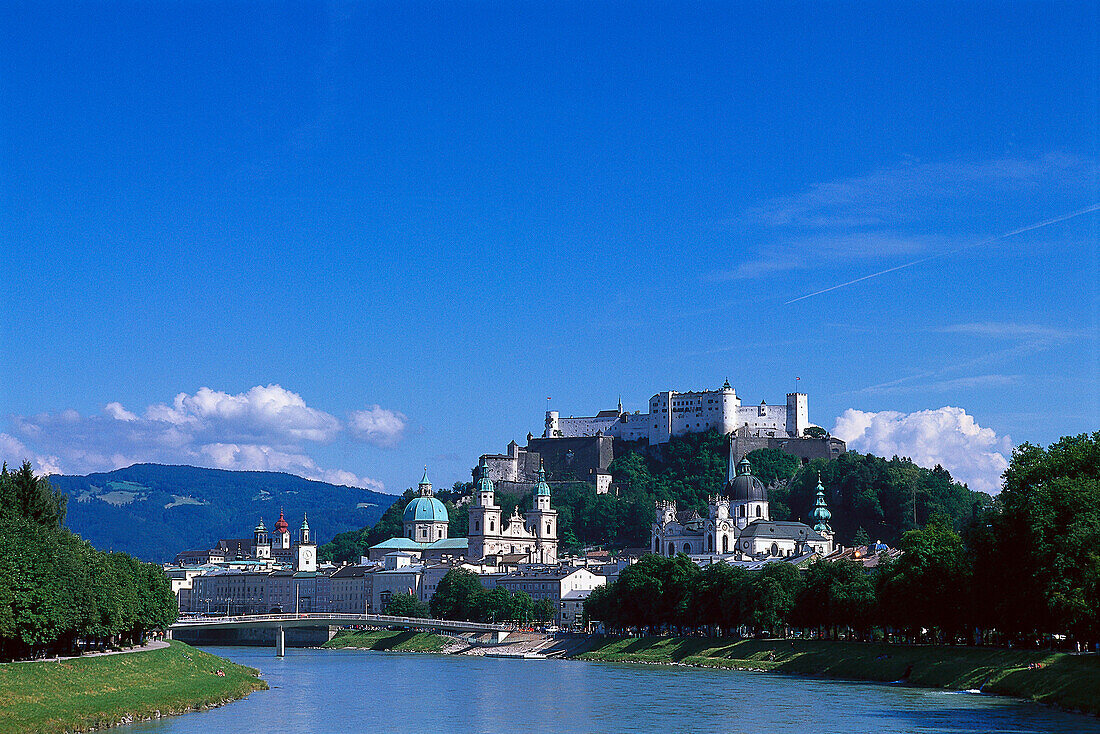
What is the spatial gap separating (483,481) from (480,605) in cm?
4250

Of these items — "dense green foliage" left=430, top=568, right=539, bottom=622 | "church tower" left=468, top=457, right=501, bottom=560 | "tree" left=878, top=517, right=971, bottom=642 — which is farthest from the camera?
"church tower" left=468, top=457, right=501, bottom=560

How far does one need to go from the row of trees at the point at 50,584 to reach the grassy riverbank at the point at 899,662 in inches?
1167

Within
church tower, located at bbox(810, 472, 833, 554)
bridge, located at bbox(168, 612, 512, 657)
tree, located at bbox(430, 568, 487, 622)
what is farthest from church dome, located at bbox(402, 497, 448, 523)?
bridge, located at bbox(168, 612, 512, 657)

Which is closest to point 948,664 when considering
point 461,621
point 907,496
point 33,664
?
point 33,664

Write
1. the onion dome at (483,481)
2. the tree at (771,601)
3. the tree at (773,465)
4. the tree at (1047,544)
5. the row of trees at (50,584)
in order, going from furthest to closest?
the onion dome at (483,481), the tree at (773,465), the tree at (771,601), the tree at (1047,544), the row of trees at (50,584)

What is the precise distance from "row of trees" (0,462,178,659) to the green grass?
4425 cm

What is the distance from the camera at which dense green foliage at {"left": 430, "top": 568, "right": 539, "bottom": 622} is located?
120m

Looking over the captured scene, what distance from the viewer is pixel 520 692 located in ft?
199

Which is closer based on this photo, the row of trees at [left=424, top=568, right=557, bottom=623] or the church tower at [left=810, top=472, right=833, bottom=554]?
the row of trees at [left=424, top=568, right=557, bottom=623]

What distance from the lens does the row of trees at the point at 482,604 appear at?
11950 cm

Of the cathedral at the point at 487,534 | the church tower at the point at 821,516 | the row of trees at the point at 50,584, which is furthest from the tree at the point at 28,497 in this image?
the cathedral at the point at 487,534

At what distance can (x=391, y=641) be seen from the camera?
113 meters

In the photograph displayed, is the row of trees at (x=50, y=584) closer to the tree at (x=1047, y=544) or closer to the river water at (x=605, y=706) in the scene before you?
the river water at (x=605, y=706)

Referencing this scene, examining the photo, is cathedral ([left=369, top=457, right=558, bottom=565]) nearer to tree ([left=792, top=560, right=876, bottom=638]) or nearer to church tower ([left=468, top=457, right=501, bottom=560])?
church tower ([left=468, top=457, right=501, bottom=560])
